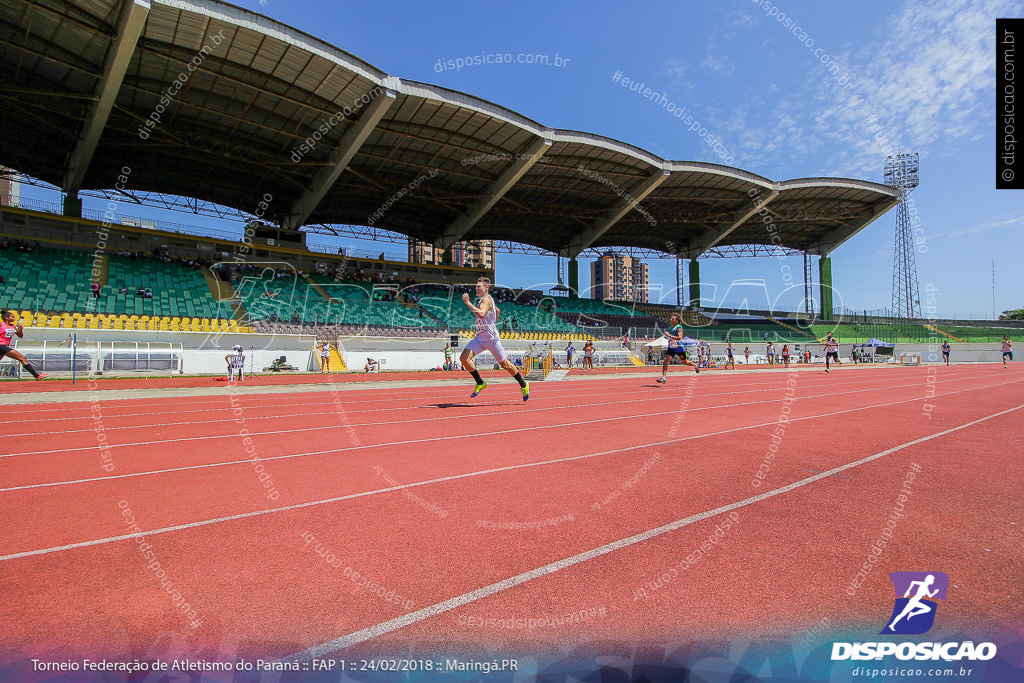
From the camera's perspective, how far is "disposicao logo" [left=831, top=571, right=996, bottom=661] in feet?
6.50

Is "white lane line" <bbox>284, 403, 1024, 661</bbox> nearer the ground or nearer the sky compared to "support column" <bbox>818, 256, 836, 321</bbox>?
nearer the ground

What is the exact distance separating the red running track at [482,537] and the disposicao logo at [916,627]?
0.07 meters

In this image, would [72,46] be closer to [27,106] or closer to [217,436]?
[27,106]

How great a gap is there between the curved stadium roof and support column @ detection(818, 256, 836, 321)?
7.32 meters

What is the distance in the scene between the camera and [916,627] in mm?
2164

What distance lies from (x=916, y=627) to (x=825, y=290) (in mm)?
67178

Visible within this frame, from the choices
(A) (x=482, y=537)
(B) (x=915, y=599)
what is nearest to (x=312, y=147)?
(A) (x=482, y=537)

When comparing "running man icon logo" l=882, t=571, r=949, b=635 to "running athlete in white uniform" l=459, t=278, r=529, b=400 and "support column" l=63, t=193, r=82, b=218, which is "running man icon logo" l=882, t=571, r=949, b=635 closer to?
"running athlete in white uniform" l=459, t=278, r=529, b=400

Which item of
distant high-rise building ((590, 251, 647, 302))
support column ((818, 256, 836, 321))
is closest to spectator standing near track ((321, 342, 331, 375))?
support column ((818, 256, 836, 321))

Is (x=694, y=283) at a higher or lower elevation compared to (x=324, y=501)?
higher

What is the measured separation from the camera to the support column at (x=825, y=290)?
188 feet

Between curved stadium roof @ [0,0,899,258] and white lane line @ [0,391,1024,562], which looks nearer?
white lane line @ [0,391,1024,562]

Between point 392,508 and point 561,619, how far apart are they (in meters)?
1.89

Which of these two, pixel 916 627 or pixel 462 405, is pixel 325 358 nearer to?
pixel 462 405
